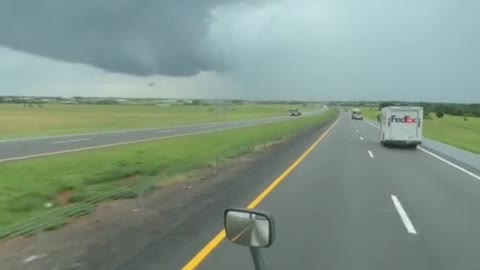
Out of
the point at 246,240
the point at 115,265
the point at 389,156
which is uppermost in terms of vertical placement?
the point at 246,240

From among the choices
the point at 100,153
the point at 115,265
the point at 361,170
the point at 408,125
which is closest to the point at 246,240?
the point at 115,265

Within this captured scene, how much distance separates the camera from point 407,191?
540 inches

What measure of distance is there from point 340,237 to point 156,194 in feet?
19.5

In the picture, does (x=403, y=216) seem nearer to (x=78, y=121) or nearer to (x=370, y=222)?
(x=370, y=222)

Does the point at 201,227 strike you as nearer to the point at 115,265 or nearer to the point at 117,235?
the point at 117,235

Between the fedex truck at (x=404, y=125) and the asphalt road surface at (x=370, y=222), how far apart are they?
13282 mm

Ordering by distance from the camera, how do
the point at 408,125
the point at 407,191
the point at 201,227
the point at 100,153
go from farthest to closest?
1. the point at 408,125
2. the point at 100,153
3. the point at 407,191
4. the point at 201,227

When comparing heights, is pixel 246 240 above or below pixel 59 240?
above

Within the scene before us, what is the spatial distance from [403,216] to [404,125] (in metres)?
22.1

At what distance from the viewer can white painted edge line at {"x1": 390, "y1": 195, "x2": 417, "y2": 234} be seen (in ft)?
29.4

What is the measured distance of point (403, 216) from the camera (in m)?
10.2

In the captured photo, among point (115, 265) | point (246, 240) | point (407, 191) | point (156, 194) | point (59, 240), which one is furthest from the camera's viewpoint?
point (407, 191)

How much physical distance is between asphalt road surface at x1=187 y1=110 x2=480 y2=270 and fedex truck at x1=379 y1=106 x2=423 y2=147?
13.3 m

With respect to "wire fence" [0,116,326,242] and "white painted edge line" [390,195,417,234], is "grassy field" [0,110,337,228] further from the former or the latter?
"white painted edge line" [390,195,417,234]
